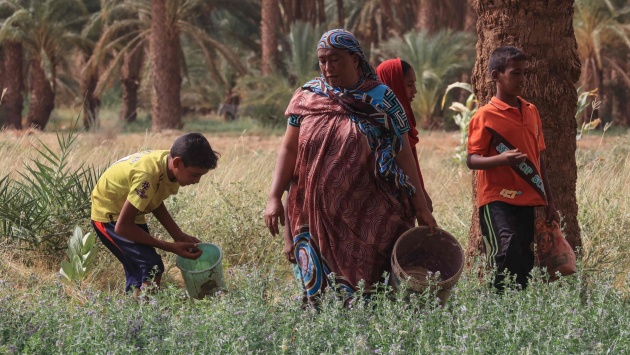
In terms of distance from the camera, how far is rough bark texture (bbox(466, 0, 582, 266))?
5770mm

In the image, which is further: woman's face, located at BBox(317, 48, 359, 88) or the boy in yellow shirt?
the boy in yellow shirt

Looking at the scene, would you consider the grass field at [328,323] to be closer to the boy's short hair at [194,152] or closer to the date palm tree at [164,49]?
the boy's short hair at [194,152]

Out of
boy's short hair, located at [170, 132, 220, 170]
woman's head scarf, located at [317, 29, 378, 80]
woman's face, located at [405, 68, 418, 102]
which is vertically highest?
woman's head scarf, located at [317, 29, 378, 80]

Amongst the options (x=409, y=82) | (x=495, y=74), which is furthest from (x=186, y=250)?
(x=495, y=74)

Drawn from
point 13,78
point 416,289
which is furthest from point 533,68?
point 13,78

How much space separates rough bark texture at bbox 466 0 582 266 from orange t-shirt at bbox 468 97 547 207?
2.94 ft

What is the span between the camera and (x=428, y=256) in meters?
4.50

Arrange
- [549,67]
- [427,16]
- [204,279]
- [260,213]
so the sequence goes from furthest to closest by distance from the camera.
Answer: [427,16], [260,213], [549,67], [204,279]

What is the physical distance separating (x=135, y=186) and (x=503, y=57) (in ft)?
6.47

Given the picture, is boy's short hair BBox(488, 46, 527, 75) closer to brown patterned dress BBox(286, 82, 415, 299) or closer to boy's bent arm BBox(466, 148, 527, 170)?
boy's bent arm BBox(466, 148, 527, 170)

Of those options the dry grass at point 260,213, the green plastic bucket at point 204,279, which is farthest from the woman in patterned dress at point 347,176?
the dry grass at point 260,213

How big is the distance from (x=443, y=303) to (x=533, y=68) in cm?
206

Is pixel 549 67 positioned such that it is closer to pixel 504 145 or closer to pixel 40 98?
pixel 504 145

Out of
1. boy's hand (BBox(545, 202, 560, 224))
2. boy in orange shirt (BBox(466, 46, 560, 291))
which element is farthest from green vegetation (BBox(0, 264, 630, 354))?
boy's hand (BBox(545, 202, 560, 224))
